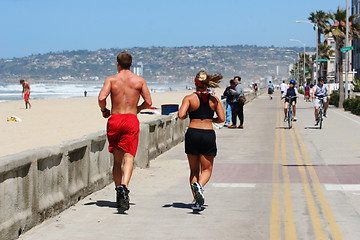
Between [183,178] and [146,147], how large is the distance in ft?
5.47

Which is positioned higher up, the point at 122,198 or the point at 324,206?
the point at 122,198

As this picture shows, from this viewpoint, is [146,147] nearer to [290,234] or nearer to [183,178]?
[183,178]

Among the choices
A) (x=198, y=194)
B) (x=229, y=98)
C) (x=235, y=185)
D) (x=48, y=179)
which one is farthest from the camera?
(x=229, y=98)

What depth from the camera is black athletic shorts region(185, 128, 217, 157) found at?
8.48 m

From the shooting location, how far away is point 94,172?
1008 centimetres

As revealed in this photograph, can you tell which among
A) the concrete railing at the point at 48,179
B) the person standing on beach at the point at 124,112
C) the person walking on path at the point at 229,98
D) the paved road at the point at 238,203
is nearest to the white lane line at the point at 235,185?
the paved road at the point at 238,203

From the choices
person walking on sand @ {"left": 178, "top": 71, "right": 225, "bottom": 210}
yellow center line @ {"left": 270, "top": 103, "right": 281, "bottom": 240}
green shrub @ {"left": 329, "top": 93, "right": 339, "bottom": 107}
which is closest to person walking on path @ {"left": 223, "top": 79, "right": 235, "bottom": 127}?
→ yellow center line @ {"left": 270, "top": 103, "right": 281, "bottom": 240}

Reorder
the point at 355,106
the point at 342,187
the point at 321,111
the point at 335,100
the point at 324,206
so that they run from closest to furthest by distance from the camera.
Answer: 1. the point at 324,206
2. the point at 342,187
3. the point at 321,111
4. the point at 355,106
5. the point at 335,100

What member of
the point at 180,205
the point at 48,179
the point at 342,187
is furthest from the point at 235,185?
the point at 48,179

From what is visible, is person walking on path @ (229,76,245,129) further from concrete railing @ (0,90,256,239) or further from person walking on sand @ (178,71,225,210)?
person walking on sand @ (178,71,225,210)

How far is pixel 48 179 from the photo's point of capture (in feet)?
26.3

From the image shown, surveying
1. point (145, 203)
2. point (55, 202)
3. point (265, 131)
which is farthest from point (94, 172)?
point (265, 131)

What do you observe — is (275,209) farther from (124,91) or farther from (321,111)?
(321,111)

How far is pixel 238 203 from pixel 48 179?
2681mm
